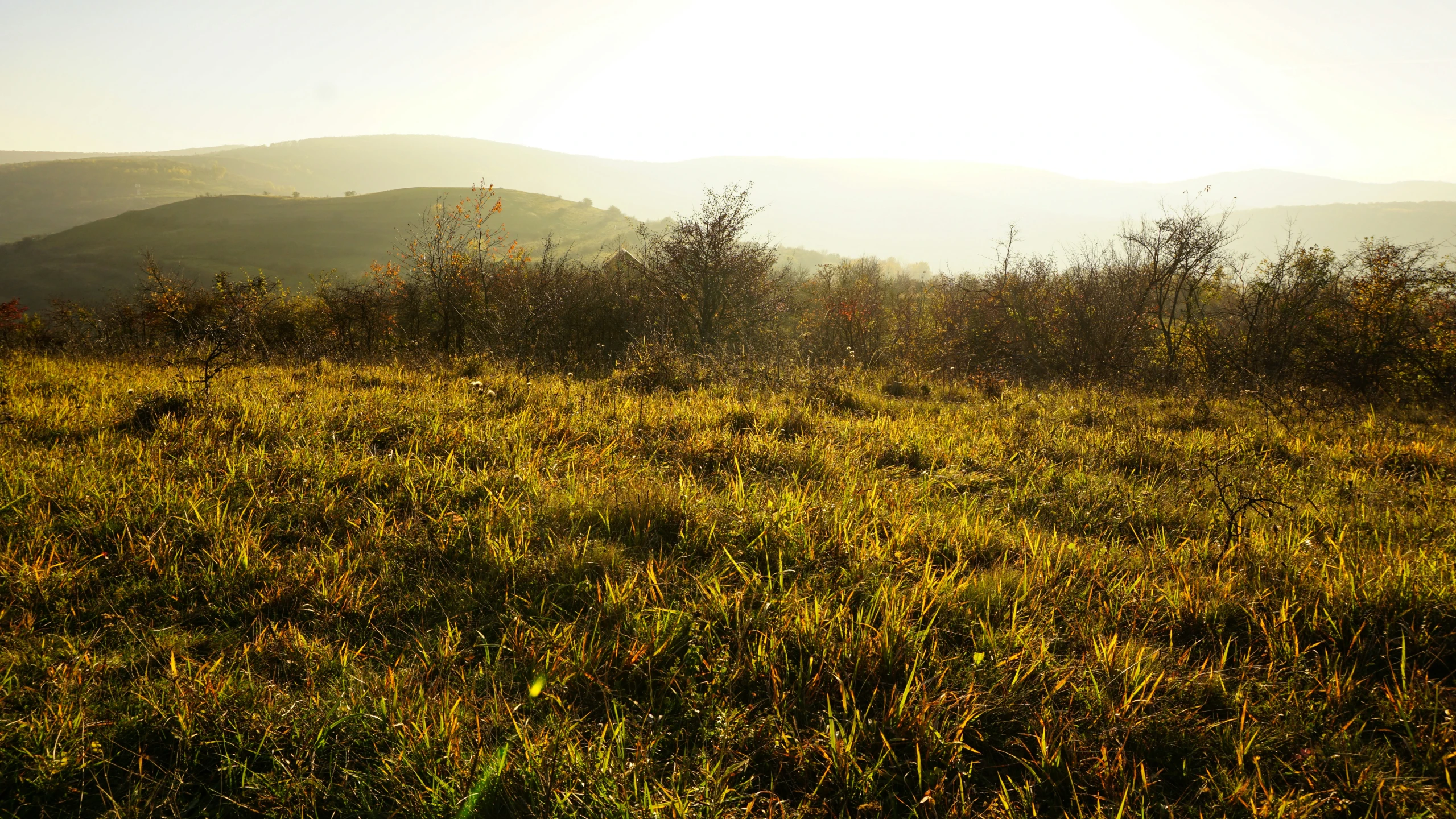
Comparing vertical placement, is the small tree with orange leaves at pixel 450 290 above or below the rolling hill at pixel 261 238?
below

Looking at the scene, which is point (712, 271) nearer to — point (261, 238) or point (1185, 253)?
point (1185, 253)

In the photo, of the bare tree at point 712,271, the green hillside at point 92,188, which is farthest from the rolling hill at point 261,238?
the green hillside at point 92,188

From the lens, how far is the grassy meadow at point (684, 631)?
1.59m

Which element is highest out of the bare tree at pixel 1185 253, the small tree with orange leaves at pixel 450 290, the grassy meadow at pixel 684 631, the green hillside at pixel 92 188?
the green hillside at pixel 92 188

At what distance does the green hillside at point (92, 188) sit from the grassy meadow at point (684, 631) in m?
134

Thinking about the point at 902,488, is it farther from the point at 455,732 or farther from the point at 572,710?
the point at 455,732

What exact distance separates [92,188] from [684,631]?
18317cm

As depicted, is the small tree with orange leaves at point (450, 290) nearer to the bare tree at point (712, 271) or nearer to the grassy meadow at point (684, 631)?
the bare tree at point (712, 271)

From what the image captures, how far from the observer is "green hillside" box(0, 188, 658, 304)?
50094 millimetres

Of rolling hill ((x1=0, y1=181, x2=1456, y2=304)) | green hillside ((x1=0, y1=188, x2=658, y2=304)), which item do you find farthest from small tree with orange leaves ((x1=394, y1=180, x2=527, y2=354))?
green hillside ((x1=0, y1=188, x2=658, y2=304))

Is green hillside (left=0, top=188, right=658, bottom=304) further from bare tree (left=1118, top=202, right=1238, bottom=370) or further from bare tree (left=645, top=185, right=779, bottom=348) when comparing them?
bare tree (left=1118, top=202, right=1238, bottom=370)

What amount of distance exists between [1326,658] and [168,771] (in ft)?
11.7

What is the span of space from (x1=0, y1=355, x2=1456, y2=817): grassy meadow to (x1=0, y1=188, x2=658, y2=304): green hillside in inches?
1822

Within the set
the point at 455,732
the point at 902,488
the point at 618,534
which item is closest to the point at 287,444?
the point at 618,534
